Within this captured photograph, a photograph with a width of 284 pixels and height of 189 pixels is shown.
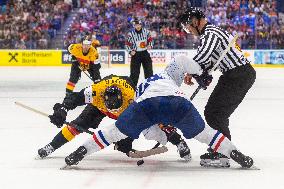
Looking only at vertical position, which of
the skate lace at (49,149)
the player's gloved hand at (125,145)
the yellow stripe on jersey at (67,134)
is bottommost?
the skate lace at (49,149)

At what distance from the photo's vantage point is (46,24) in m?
19.1

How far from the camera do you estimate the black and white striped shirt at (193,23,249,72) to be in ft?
14.2

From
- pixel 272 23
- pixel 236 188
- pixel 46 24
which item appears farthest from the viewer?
pixel 46 24

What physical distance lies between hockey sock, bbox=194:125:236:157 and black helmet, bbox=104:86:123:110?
0.60 m

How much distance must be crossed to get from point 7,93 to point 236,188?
705cm

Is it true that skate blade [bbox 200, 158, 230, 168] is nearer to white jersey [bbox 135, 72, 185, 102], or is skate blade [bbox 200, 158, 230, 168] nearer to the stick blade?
the stick blade

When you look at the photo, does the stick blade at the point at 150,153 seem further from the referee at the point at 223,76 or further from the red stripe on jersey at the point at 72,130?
the red stripe on jersey at the point at 72,130

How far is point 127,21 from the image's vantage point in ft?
61.4

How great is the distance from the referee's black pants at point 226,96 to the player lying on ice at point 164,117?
11.9 inches

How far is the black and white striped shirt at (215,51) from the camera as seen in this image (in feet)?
14.2

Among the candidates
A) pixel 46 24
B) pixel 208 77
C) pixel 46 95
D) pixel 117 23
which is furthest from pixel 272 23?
pixel 208 77

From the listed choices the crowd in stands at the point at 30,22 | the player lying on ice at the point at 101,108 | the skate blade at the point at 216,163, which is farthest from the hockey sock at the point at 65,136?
the crowd in stands at the point at 30,22

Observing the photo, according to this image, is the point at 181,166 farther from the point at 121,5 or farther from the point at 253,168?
the point at 121,5

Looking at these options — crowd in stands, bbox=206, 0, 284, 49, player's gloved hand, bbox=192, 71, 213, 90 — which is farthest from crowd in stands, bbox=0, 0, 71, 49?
player's gloved hand, bbox=192, 71, 213, 90
